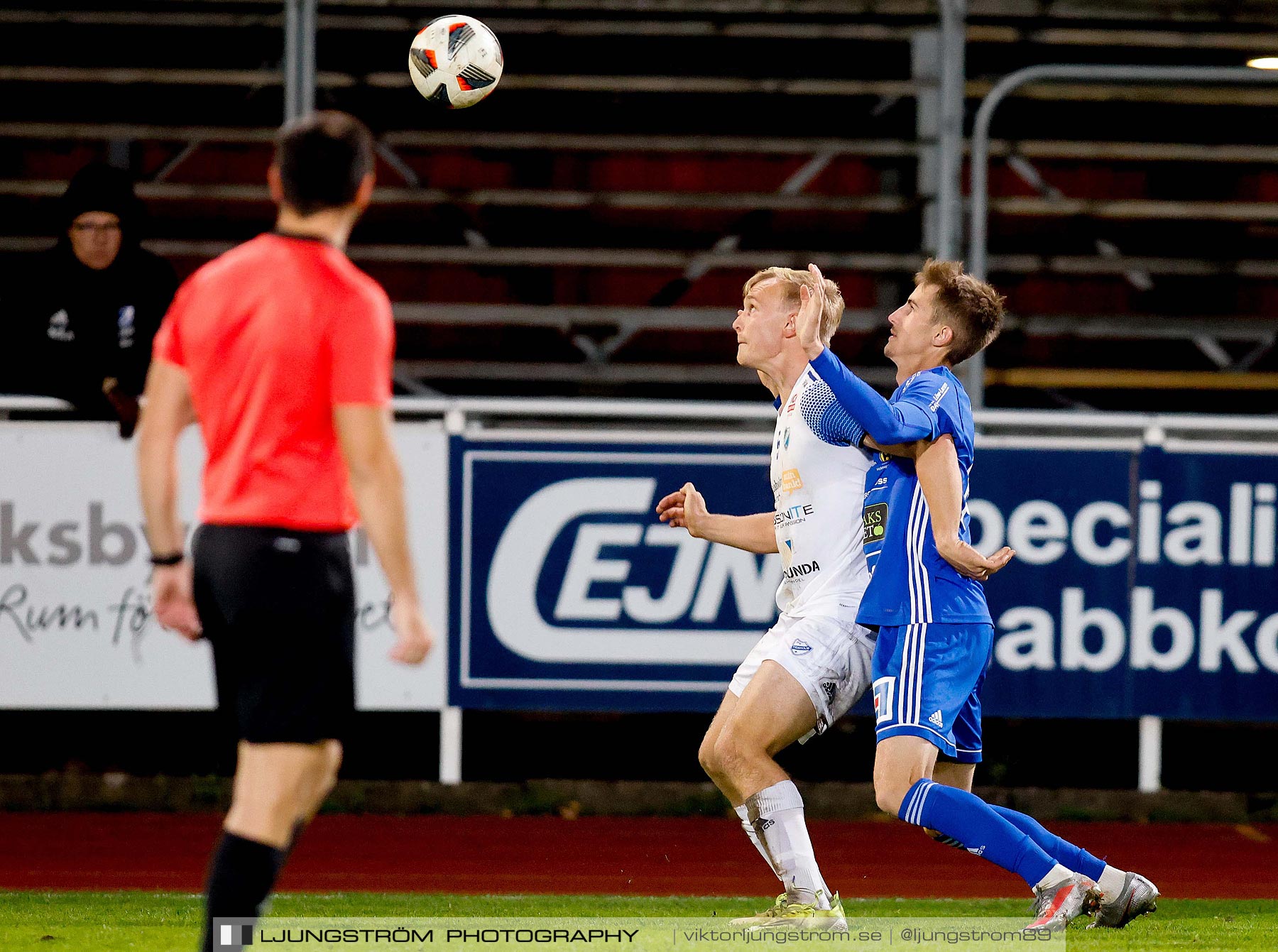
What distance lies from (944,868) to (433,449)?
9.56ft

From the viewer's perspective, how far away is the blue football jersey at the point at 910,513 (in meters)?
5.03

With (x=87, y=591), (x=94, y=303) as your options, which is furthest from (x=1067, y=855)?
(x=94, y=303)

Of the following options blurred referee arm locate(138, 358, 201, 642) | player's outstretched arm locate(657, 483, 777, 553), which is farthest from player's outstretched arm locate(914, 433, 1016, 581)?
blurred referee arm locate(138, 358, 201, 642)

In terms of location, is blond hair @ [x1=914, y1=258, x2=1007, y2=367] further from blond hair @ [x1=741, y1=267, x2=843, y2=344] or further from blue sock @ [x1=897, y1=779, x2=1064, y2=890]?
blue sock @ [x1=897, y1=779, x2=1064, y2=890]

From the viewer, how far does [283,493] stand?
3.67 m

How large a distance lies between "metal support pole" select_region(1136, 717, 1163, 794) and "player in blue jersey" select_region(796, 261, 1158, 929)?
134 inches

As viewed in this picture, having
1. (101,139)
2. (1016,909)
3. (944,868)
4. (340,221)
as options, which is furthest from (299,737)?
(101,139)

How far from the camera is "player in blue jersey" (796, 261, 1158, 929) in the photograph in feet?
16.6

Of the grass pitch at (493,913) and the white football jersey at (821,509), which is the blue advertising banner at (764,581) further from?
the white football jersey at (821,509)

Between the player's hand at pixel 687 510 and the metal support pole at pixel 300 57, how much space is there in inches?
175

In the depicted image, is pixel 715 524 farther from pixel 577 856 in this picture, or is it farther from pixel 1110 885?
pixel 577 856

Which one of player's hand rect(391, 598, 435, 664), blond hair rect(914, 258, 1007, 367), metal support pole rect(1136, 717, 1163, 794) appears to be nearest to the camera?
player's hand rect(391, 598, 435, 664)

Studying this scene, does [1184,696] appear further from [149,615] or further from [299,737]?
[299,737]

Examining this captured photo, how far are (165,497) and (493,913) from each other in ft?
8.77
